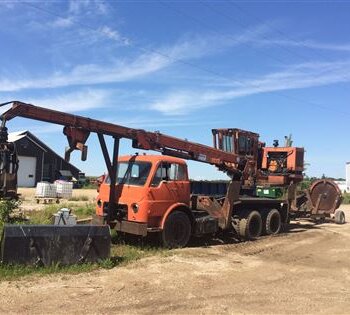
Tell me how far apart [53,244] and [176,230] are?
4.21 m

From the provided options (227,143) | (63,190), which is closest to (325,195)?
(227,143)

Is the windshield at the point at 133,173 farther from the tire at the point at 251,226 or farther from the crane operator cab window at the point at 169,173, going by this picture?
the tire at the point at 251,226

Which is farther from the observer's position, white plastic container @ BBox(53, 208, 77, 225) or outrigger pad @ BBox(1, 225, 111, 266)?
white plastic container @ BBox(53, 208, 77, 225)

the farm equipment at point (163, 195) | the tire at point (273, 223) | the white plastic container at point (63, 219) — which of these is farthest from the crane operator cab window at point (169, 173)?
the tire at point (273, 223)

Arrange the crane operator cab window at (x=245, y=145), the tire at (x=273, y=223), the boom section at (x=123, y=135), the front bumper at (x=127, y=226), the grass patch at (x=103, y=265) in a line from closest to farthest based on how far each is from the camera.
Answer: the grass patch at (x=103, y=265) < the boom section at (x=123, y=135) < the front bumper at (x=127, y=226) < the tire at (x=273, y=223) < the crane operator cab window at (x=245, y=145)

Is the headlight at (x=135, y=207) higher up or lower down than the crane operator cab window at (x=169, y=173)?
lower down

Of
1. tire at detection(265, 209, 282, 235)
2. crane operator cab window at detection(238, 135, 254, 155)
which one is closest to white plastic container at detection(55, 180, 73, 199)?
crane operator cab window at detection(238, 135, 254, 155)

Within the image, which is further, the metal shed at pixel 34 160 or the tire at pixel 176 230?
the metal shed at pixel 34 160

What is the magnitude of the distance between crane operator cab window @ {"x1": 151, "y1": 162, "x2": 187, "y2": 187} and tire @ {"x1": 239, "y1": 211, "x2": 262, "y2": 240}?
2.93 metres

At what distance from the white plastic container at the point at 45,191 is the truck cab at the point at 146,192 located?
17.0 metres

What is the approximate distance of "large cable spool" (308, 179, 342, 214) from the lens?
22141 mm

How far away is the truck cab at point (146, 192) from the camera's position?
1288 centimetres

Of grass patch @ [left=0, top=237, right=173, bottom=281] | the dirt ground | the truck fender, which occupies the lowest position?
the dirt ground

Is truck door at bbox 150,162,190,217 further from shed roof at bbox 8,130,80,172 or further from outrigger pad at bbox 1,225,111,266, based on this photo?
shed roof at bbox 8,130,80,172
